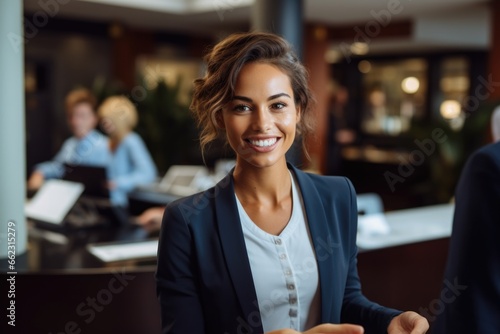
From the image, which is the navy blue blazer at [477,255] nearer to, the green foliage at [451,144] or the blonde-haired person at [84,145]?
the blonde-haired person at [84,145]

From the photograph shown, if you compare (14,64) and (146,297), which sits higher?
(14,64)

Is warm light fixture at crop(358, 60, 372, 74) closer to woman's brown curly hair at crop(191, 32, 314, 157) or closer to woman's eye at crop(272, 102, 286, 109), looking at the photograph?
woman's brown curly hair at crop(191, 32, 314, 157)

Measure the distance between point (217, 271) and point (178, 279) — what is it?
9 cm

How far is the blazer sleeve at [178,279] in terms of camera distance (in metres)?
1.34

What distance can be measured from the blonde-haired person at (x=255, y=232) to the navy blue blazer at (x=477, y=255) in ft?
0.62

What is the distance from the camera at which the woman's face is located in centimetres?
134

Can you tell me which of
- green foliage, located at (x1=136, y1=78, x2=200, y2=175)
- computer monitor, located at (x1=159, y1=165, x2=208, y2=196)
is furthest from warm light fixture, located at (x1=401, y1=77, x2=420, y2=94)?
computer monitor, located at (x1=159, y1=165, x2=208, y2=196)

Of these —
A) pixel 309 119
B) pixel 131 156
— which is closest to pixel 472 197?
pixel 309 119

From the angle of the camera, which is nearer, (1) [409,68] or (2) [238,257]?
(2) [238,257]

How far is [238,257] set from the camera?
135 centimetres

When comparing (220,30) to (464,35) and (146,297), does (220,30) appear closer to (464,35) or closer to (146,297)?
(464,35)

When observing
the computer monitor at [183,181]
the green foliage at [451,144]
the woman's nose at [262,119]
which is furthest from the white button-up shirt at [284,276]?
the green foliage at [451,144]

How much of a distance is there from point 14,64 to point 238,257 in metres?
1.99

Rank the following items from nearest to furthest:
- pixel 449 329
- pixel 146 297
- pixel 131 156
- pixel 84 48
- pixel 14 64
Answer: pixel 449 329 < pixel 146 297 < pixel 14 64 < pixel 131 156 < pixel 84 48
